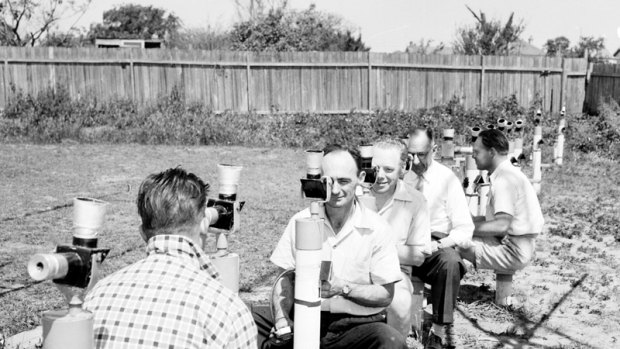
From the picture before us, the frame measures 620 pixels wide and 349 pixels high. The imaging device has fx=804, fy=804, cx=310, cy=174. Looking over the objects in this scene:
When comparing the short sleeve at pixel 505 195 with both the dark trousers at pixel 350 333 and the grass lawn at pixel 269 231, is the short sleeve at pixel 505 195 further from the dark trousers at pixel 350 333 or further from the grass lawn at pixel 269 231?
the dark trousers at pixel 350 333

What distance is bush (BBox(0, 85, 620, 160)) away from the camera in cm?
1769

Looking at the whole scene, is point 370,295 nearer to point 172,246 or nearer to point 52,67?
point 172,246

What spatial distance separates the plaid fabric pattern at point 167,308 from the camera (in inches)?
95.0

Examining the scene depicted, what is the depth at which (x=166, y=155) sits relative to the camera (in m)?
15.8

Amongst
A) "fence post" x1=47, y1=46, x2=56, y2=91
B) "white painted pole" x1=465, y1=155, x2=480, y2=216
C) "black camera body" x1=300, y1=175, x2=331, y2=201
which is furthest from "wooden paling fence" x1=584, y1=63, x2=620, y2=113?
"black camera body" x1=300, y1=175, x2=331, y2=201

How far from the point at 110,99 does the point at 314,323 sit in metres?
17.7

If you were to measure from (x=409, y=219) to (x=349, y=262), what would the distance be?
1.24 m

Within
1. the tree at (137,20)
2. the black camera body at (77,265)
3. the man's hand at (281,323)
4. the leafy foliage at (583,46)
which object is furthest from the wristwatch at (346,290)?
the tree at (137,20)

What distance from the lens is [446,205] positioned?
19.2ft

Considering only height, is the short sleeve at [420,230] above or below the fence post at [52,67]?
below

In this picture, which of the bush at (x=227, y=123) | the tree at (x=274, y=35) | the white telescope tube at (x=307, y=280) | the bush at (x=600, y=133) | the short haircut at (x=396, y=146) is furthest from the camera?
the tree at (x=274, y=35)

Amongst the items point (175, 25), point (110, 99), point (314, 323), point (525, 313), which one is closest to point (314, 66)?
point (110, 99)

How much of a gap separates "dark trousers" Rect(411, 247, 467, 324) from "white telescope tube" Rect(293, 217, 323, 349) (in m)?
2.52

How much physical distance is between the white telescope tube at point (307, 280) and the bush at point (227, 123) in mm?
14795
